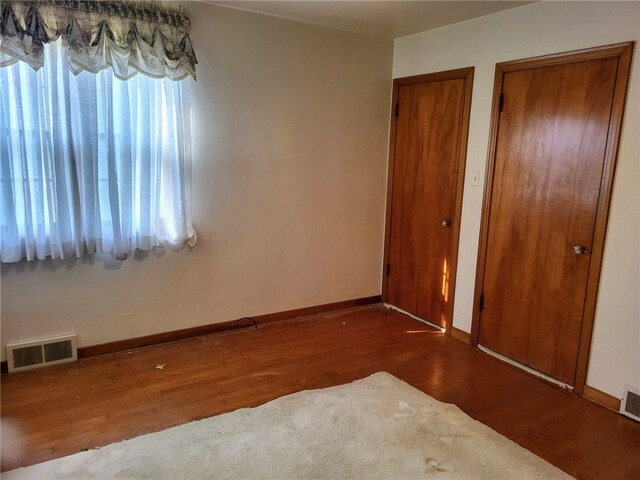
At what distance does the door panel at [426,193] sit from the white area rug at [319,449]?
4.69ft

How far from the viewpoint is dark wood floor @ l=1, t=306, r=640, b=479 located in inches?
91.3

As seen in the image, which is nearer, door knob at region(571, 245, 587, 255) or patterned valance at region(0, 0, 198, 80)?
patterned valance at region(0, 0, 198, 80)

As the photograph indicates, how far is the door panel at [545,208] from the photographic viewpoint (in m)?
2.73

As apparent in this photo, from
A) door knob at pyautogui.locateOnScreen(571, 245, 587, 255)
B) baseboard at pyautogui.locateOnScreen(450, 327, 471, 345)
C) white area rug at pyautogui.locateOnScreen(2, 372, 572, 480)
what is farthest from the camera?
baseboard at pyautogui.locateOnScreen(450, 327, 471, 345)

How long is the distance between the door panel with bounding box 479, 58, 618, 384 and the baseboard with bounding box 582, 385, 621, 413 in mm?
125

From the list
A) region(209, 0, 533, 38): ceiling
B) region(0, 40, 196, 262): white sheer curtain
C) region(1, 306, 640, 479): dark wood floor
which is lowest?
region(1, 306, 640, 479): dark wood floor

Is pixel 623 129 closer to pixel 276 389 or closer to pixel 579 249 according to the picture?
pixel 579 249

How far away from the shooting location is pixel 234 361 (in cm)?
319

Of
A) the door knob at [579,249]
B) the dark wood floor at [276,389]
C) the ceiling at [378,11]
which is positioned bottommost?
the dark wood floor at [276,389]

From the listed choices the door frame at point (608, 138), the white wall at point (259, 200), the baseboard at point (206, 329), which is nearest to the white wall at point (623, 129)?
the door frame at point (608, 138)

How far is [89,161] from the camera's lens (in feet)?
9.49

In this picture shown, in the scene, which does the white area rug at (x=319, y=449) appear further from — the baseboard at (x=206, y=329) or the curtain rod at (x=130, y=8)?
the curtain rod at (x=130, y=8)

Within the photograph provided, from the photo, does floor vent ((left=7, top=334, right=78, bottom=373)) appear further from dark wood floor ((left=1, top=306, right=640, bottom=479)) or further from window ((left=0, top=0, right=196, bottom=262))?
window ((left=0, top=0, right=196, bottom=262))

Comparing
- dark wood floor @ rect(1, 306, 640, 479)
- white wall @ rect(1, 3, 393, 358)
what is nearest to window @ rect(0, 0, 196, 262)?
white wall @ rect(1, 3, 393, 358)
